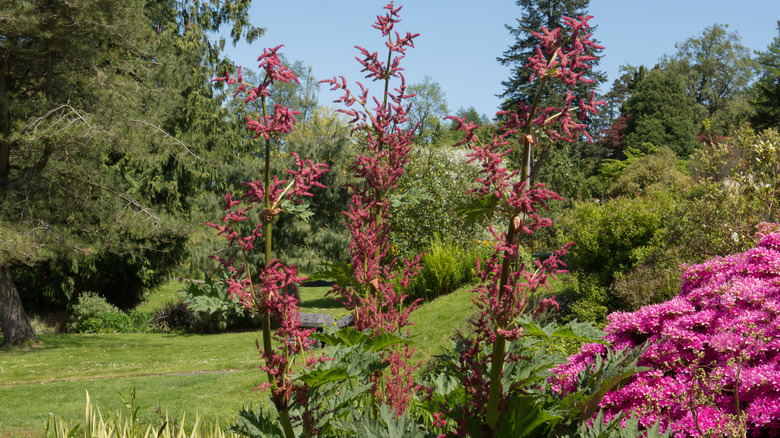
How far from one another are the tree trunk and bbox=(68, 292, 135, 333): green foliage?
309 centimetres

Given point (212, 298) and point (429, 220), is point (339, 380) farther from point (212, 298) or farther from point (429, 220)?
point (429, 220)

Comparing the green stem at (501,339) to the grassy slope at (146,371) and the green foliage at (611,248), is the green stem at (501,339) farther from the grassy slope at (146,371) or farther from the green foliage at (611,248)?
the green foliage at (611,248)

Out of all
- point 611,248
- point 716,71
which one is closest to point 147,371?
point 611,248

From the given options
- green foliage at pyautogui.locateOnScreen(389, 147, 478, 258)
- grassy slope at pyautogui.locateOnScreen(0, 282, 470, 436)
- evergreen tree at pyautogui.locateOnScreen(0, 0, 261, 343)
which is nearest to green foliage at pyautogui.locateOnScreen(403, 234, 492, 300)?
grassy slope at pyautogui.locateOnScreen(0, 282, 470, 436)

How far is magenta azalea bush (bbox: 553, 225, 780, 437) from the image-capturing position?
8.57ft

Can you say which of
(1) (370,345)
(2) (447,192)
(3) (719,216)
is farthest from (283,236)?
(1) (370,345)

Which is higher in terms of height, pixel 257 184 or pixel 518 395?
pixel 257 184

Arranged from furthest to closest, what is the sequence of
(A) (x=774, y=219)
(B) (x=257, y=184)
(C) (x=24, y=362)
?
1. (C) (x=24, y=362)
2. (A) (x=774, y=219)
3. (B) (x=257, y=184)

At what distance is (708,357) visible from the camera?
10.0ft

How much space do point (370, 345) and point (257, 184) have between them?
68 centimetres

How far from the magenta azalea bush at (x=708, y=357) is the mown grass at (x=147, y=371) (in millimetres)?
2154

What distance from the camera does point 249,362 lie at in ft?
34.5

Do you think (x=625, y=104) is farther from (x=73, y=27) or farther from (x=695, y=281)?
(x=695, y=281)

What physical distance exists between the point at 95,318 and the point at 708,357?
728 inches
